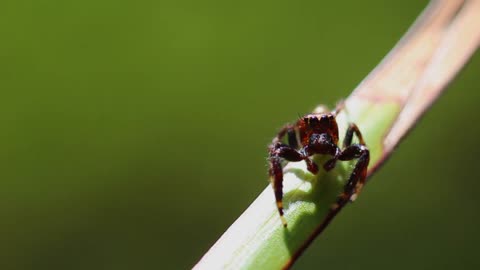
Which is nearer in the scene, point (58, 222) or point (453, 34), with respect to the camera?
point (453, 34)

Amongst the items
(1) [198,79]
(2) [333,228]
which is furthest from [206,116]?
(2) [333,228]

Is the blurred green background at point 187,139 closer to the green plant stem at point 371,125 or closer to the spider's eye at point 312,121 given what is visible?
the spider's eye at point 312,121

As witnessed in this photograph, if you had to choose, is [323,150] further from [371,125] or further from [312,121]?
[371,125]

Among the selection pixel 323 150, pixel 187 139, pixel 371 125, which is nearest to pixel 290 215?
pixel 371 125

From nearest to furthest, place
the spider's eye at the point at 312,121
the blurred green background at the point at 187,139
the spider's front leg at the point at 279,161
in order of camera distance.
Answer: the spider's front leg at the point at 279,161 → the spider's eye at the point at 312,121 → the blurred green background at the point at 187,139

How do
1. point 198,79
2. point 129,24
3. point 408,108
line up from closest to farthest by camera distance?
point 408,108 → point 129,24 → point 198,79

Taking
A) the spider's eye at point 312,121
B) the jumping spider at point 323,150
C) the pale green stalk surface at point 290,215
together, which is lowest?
the pale green stalk surface at point 290,215

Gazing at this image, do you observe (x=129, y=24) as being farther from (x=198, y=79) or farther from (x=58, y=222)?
(x=58, y=222)

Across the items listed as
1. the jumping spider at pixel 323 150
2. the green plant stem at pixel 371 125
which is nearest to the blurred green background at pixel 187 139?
the jumping spider at pixel 323 150
